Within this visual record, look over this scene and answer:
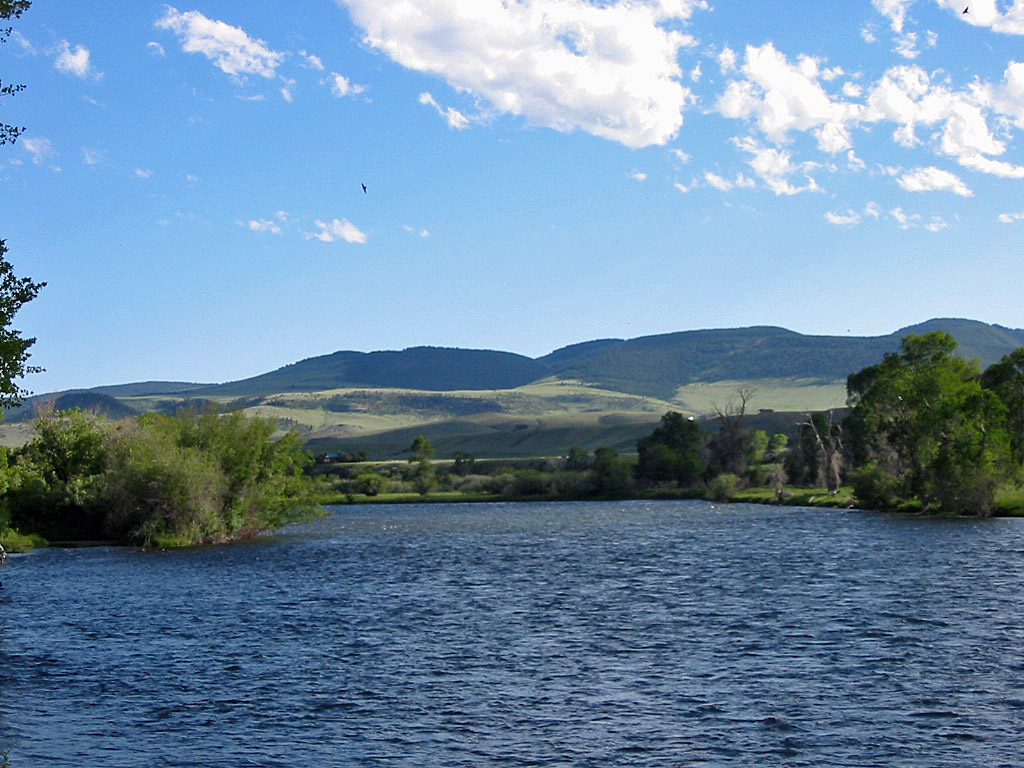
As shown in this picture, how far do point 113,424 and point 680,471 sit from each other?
83779 millimetres

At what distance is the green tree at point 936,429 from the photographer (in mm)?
88812

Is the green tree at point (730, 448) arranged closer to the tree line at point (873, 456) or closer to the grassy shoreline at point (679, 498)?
the tree line at point (873, 456)

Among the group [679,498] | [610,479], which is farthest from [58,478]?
[679,498]

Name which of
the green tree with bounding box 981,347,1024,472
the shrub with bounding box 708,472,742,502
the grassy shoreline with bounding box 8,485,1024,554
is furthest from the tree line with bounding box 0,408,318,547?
the green tree with bounding box 981,347,1024,472

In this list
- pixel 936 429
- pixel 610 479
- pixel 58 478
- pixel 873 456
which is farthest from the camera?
pixel 610 479

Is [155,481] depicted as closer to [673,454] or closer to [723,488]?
[723,488]

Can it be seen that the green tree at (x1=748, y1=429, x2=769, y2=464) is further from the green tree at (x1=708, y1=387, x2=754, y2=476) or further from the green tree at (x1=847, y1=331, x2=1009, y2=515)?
the green tree at (x1=847, y1=331, x2=1009, y2=515)

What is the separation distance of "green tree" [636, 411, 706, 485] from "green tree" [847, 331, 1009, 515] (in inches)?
1631

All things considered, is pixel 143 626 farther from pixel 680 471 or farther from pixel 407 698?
pixel 680 471

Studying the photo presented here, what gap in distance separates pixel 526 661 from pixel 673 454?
12144 centimetres

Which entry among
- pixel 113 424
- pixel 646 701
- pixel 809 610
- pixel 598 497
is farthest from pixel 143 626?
pixel 598 497

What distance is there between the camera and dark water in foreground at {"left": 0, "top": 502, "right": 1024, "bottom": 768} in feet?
76.5

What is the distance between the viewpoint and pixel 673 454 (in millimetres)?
151750

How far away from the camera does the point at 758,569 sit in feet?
184
